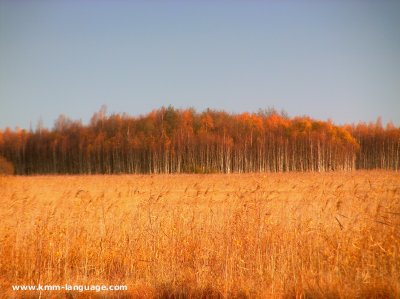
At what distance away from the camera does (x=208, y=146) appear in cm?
5688

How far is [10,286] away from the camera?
5.46 m

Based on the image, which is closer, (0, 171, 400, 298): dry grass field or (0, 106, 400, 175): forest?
(0, 171, 400, 298): dry grass field

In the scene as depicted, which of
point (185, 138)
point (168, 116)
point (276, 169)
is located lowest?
point (276, 169)

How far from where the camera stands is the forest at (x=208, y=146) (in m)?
57.6

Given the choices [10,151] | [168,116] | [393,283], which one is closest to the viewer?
[393,283]

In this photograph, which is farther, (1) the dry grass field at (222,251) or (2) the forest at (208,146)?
(2) the forest at (208,146)

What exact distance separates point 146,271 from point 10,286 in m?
2.04

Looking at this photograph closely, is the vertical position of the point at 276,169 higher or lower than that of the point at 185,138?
lower

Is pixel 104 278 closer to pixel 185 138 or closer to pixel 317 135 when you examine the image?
pixel 185 138

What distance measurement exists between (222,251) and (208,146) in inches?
2014

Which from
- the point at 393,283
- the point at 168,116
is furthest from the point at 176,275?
the point at 168,116

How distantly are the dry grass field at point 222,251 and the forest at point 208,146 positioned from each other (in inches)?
1829

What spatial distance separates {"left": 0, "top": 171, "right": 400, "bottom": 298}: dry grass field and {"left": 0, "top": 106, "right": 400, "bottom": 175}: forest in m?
46.5

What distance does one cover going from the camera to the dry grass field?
4875 mm
